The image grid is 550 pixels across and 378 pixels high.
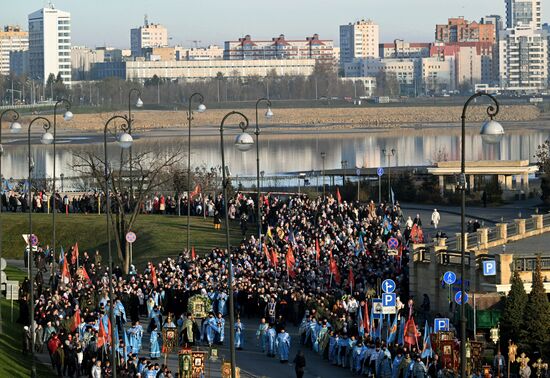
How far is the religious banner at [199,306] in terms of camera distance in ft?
104

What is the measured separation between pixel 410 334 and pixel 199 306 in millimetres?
5139

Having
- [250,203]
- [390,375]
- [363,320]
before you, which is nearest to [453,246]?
[363,320]

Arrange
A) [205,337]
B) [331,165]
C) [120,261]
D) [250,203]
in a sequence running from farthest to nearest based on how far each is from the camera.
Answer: [331,165] < [250,203] < [120,261] < [205,337]

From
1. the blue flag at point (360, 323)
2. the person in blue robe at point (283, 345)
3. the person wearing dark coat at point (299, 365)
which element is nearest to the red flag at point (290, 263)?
the blue flag at point (360, 323)

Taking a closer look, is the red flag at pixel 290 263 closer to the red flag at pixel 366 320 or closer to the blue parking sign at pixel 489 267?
the blue parking sign at pixel 489 267

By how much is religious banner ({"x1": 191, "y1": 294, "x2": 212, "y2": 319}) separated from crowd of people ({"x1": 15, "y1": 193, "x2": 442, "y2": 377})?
0.14 m

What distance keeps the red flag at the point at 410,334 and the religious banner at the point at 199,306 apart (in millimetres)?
4819

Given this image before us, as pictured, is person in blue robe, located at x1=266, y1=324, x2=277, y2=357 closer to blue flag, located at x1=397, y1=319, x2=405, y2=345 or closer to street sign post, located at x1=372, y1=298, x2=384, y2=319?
street sign post, located at x1=372, y1=298, x2=384, y2=319

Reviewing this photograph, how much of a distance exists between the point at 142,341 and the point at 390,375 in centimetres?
750

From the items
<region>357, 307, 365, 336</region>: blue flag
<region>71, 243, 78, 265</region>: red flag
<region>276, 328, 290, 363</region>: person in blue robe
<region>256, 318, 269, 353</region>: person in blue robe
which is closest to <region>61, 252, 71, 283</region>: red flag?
<region>71, 243, 78, 265</region>: red flag

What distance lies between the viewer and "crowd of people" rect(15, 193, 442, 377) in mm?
29266

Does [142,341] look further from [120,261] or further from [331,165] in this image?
[331,165]

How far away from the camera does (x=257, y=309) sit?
3478 centimetres

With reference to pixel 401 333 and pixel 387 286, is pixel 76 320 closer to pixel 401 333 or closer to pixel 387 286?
pixel 387 286
